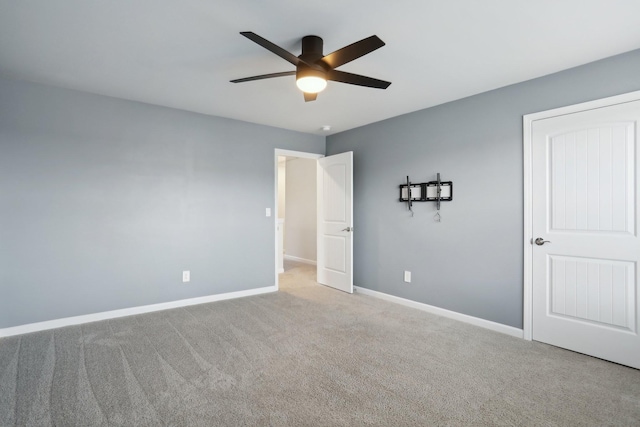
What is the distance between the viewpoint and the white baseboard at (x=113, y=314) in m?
3.10

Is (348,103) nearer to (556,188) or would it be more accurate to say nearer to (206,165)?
(206,165)

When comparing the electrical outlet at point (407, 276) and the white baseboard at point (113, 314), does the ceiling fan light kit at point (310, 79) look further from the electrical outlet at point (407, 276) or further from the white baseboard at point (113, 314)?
the white baseboard at point (113, 314)

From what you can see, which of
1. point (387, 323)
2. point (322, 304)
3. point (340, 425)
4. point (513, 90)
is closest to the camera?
point (340, 425)

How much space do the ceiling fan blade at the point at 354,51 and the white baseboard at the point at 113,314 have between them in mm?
3262

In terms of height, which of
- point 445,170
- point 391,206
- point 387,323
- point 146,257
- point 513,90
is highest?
point 513,90

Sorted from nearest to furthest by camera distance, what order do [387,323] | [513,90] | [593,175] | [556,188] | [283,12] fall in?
[283,12], [593,175], [556,188], [513,90], [387,323]

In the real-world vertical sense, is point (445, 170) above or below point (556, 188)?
above

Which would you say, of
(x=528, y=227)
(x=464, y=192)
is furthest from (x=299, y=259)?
(x=528, y=227)

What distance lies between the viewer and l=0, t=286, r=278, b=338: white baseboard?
3104 millimetres

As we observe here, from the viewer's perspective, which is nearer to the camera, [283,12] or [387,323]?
[283,12]

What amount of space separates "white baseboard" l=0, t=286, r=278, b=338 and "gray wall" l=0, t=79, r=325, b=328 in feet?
0.19

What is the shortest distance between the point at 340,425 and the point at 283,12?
2.47 m

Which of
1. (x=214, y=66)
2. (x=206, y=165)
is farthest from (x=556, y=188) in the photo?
(x=206, y=165)

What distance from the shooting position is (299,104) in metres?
3.78
